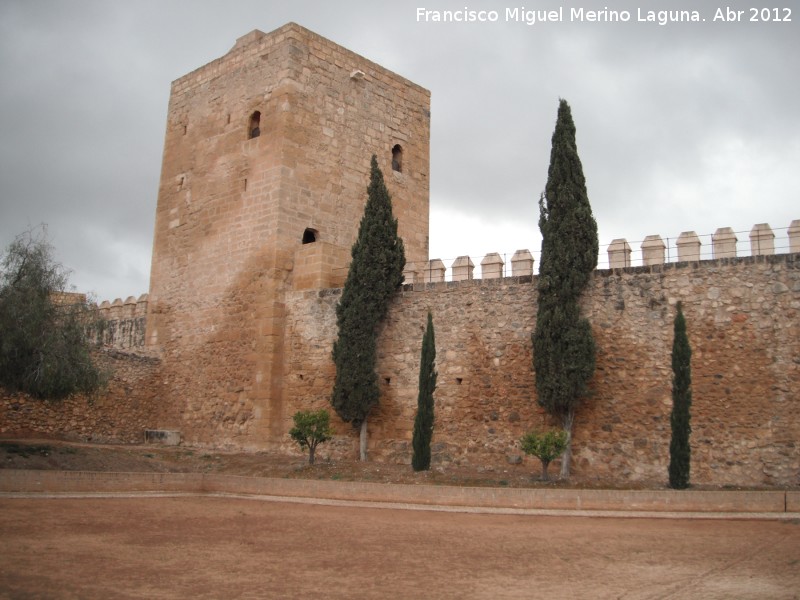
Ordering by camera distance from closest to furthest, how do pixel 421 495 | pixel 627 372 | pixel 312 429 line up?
pixel 421 495, pixel 627 372, pixel 312 429

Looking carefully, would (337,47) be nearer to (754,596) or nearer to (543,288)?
(543,288)

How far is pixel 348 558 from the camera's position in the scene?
21.8ft

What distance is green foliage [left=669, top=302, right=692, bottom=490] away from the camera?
11.2 m

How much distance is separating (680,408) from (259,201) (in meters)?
9.54

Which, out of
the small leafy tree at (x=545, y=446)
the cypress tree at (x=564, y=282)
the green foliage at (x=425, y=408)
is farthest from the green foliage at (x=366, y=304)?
the small leafy tree at (x=545, y=446)

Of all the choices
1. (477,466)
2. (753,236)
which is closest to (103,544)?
(477,466)

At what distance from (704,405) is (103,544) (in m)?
8.76

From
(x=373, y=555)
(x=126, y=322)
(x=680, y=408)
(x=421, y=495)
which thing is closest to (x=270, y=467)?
(x=421, y=495)

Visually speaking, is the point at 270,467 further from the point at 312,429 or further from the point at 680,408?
the point at 680,408

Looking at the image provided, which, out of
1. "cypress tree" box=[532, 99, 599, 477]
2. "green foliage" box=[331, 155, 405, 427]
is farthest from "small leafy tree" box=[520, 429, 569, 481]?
"green foliage" box=[331, 155, 405, 427]

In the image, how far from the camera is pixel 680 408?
11422mm

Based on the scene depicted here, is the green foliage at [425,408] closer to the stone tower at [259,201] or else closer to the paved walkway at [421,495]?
the paved walkway at [421,495]

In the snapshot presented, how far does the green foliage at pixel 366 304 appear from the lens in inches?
563

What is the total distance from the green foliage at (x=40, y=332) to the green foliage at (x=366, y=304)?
433cm
